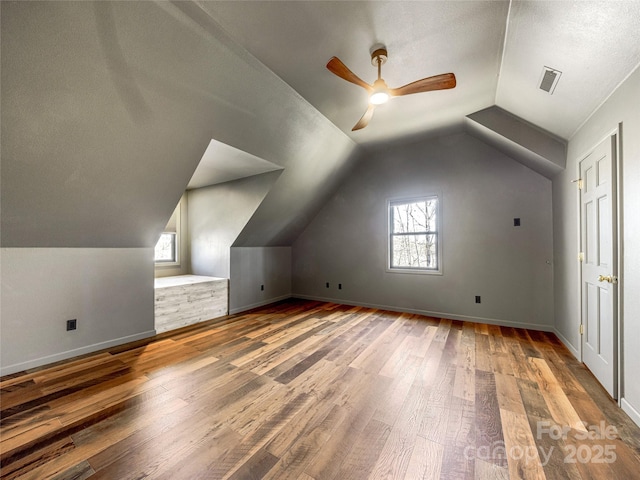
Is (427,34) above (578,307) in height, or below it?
above

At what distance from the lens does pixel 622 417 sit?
180 cm

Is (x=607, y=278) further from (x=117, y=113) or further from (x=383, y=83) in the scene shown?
(x=117, y=113)

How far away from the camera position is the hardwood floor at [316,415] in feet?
4.69

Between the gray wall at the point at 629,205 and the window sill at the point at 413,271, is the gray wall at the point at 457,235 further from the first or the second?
the gray wall at the point at 629,205

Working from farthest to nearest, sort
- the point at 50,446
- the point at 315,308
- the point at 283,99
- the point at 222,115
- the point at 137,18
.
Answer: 1. the point at 315,308
2. the point at 283,99
3. the point at 222,115
4. the point at 137,18
5. the point at 50,446

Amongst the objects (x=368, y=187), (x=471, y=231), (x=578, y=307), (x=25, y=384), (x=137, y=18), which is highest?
(x=137, y=18)

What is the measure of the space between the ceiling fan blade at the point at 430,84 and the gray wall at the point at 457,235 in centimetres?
232

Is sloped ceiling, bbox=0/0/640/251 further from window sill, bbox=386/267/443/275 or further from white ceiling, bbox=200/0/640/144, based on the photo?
window sill, bbox=386/267/443/275

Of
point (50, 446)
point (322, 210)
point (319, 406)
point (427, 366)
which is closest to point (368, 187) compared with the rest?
point (322, 210)

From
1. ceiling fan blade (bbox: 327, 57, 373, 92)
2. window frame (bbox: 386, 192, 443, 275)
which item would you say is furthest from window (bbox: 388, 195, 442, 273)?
ceiling fan blade (bbox: 327, 57, 373, 92)

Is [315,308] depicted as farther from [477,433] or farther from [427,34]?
[427,34]

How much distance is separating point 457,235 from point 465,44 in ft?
8.96

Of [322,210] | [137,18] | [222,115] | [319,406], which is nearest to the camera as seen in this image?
[137,18]

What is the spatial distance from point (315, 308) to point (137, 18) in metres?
4.39
